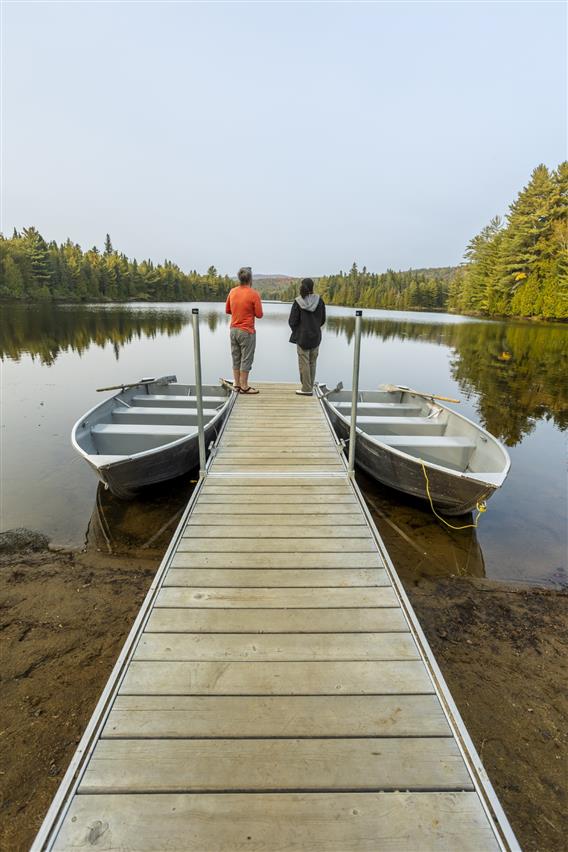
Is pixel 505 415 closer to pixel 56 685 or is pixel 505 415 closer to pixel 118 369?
pixel 56 685

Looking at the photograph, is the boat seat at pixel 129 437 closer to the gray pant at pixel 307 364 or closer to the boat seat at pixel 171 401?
the boat seat at pixel 171 401

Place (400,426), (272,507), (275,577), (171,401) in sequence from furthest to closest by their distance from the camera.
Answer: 1. (171,401)
2. (400,426)
3. (272,507)
4. (275,577)

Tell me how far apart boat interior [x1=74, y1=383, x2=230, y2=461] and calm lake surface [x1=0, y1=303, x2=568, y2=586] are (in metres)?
0.84

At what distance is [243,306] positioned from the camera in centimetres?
650

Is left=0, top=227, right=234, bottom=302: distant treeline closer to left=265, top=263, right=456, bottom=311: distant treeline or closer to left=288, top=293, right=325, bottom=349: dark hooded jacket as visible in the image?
left=265, top=263, right=456, bottom=311: distant treeline


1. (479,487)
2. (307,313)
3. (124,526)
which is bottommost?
(124,526)

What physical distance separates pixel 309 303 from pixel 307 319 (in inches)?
10.6

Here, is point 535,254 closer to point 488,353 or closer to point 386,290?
point 488,353

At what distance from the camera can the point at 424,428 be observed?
707cm

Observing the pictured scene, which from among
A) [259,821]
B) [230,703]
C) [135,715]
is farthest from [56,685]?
[259,821]

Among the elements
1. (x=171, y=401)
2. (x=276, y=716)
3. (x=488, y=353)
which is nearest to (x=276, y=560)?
(x=276, y=716)

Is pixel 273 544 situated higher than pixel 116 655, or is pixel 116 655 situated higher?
pixel 273 544

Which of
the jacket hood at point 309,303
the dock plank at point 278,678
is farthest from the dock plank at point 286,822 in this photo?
the jacket hood at point 309,303

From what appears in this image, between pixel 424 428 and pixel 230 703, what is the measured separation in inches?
240
